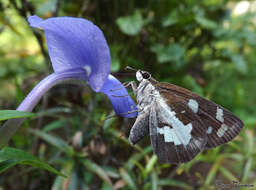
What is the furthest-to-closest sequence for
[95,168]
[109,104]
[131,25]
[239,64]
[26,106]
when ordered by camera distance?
[239,64], [131,25], [109,104], [95,168], [26,106]

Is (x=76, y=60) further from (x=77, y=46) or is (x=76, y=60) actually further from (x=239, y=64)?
(x=239, y=64)

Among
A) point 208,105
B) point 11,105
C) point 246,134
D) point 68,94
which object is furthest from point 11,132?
point 246,134

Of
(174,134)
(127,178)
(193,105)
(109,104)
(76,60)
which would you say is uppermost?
(76,60)

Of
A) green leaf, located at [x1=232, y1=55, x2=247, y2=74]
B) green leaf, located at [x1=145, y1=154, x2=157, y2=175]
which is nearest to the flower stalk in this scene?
green leaf, located at [x1=145, y1=154, x2=157, y2=175]

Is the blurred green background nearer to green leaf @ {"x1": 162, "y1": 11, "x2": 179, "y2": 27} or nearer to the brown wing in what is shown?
green leaf @ {"x1": 162, "y1": 11, "x2": 179, "y2": 27}

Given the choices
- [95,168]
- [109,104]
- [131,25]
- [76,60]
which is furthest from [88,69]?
[131,25]

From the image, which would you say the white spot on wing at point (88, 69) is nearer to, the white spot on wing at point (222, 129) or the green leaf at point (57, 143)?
Answer: the white spot on wing at point (222, 129)

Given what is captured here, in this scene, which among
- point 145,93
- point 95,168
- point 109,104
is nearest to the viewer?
point 145,93
